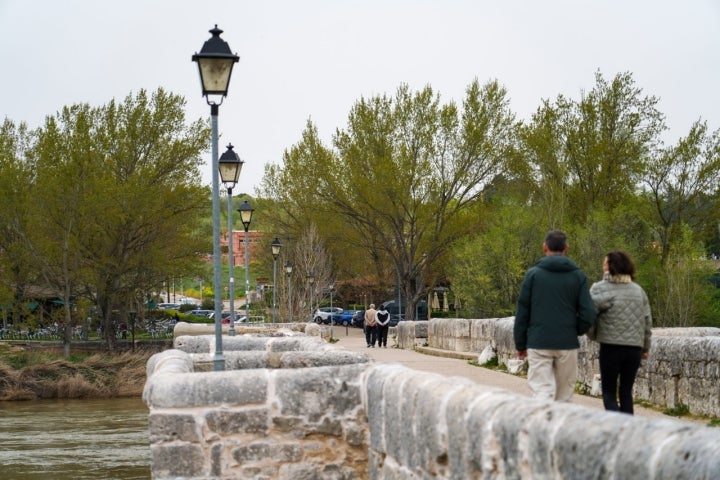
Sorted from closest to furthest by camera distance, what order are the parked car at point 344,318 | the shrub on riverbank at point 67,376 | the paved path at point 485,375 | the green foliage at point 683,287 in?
the paved path at point 485,375
the green foliage at point 683,287
the shrub on riverbank at point 67,376
the parked car at point 344,318

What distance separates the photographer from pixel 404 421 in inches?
240

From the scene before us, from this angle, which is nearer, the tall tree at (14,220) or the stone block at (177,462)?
the stone block at (177,462)

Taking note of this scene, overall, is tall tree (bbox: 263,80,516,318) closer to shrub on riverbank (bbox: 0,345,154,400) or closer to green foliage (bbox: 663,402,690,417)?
shrub on riverbank (bbox: 0,345,154,400)

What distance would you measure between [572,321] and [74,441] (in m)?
23.9

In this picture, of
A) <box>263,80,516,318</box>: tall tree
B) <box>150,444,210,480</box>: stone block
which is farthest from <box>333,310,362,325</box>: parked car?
<box>150,444,210,480</box>: stone block

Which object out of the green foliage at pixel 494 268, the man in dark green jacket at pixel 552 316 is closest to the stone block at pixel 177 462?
the man in dark green jacket at pixel 552 316

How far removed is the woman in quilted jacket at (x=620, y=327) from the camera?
300 inches

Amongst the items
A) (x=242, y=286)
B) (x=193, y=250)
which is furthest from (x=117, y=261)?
(x=242, y=286)

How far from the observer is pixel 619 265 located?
25.4 ft

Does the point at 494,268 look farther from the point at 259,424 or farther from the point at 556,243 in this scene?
the point at 259,424

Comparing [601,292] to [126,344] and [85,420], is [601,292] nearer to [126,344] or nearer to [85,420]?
[85,420]

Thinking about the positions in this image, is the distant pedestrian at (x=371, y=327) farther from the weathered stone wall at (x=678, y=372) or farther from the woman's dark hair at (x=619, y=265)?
the woman's dark hair at (x=619, y=265)

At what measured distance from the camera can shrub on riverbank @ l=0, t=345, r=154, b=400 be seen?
42906 millimetres

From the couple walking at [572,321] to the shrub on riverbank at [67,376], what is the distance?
36.7 metres
